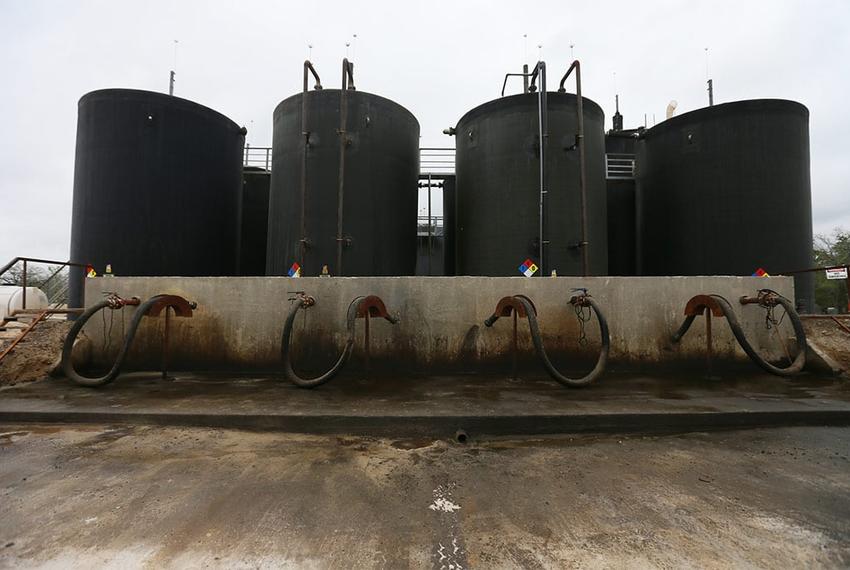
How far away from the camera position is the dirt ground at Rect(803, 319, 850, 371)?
19.5ft

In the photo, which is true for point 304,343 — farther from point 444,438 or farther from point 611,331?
point 611,331

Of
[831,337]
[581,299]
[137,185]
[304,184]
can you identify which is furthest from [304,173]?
[831,337]

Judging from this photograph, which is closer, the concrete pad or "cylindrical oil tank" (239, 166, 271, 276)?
the concrete pad

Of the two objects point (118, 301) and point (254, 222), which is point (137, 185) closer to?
point (254, 222)

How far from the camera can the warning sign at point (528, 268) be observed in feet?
27.8

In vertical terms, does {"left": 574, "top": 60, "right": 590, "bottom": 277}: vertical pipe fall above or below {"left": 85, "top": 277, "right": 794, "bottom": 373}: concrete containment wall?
above

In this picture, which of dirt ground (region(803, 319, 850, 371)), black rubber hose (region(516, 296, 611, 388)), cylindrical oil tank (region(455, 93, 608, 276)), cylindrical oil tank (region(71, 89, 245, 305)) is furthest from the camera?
cylindrical oil tank (region(71, 89, 245, 305))

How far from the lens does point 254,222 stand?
11.9m

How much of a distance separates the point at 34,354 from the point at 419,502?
6306 millimetres

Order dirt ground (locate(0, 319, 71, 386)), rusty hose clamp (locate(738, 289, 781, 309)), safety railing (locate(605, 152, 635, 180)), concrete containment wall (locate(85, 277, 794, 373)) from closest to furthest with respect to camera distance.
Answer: dirt ground (locate(0, 319, 71, 386)), rusty hose clamp (locate(738, 289, 781, 309)), concrete containment wall (locate(85, 277, 794, 373)), safety railing (locate(605, 152, 635, 180))

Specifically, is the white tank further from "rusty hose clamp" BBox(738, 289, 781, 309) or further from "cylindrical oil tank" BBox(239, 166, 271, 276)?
"rusty hose clamp" BBox(738, 289, 781, 309)

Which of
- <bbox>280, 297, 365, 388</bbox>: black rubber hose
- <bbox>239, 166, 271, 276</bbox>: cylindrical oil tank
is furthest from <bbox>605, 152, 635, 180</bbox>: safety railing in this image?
<bbox>280, 297, 365, 388</bbox>: black rubber hose

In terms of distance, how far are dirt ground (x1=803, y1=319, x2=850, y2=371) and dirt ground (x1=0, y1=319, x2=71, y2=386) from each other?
36.4ft

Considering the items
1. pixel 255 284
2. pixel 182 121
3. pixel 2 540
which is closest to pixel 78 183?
pixel 182 121
